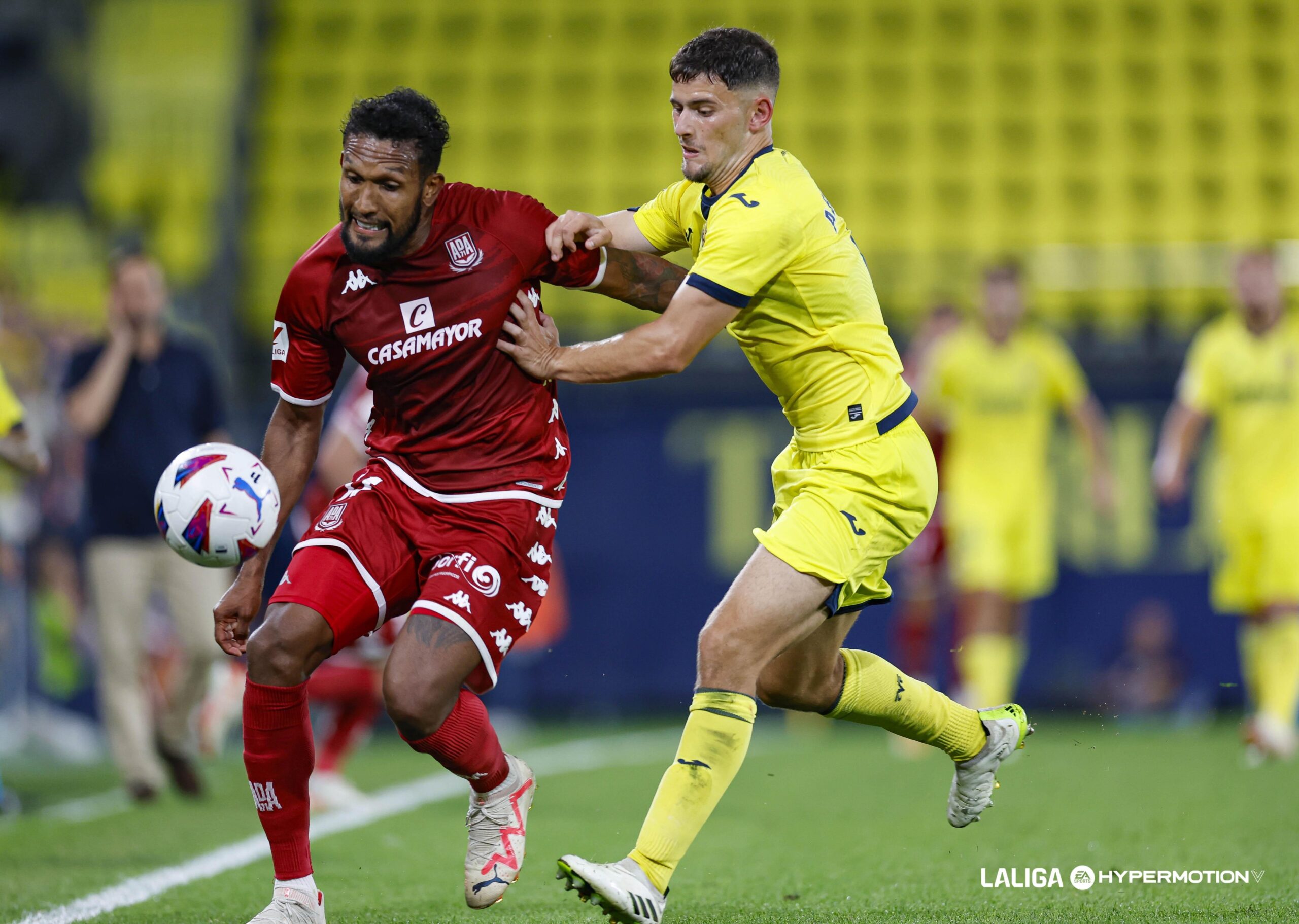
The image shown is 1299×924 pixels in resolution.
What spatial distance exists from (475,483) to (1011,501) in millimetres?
5351

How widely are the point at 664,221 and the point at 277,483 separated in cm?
143

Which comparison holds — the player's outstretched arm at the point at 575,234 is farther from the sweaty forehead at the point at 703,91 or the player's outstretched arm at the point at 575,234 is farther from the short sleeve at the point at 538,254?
the sweaty forehead at the point at 703,91

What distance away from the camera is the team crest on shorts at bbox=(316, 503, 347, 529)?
4453mm

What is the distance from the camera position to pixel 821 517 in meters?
4.41

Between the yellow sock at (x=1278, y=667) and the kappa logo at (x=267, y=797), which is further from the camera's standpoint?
the yellow sock at (x=1278, y=667)

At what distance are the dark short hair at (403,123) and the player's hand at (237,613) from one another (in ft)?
4.20

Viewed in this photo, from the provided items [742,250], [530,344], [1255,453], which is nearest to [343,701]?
[530,344]

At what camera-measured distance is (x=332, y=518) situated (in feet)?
14.7

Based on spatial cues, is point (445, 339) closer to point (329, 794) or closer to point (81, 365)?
point (329, 794)

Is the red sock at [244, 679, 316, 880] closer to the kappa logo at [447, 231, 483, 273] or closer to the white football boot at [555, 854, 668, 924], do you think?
the white football boot at [555, 854, 668, 924]

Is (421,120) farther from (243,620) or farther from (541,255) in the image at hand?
(243,620)

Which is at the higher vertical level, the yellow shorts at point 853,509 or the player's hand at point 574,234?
the player's hand at point 574,234

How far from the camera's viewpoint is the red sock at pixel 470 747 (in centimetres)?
443

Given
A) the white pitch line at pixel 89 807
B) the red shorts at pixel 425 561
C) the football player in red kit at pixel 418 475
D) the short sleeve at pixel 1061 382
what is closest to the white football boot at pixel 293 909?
the football player in red kit at pixel 418 475
